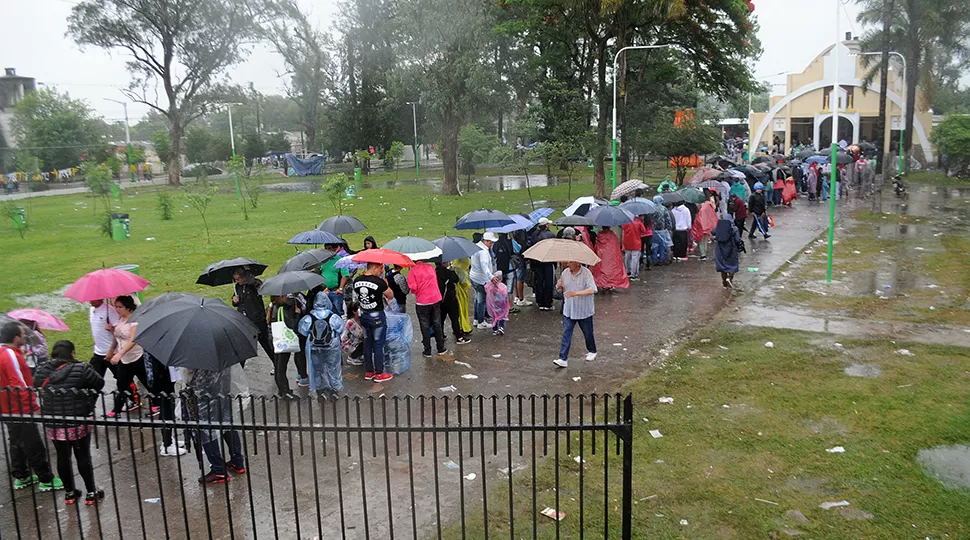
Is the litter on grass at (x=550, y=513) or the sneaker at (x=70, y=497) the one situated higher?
the sneaker at (x=70, y=497)

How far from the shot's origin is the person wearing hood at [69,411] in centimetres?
555

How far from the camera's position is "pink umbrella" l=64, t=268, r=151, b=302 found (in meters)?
7.44

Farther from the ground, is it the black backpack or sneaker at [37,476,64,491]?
the black backpack

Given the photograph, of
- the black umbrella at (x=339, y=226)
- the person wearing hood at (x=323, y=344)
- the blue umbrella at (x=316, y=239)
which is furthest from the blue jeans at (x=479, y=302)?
the person wearing hood at (x=323, y=344)

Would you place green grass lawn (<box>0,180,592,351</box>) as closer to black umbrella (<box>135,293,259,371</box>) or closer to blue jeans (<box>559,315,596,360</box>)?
black umbrella (<box>135,293,259,371</box>)

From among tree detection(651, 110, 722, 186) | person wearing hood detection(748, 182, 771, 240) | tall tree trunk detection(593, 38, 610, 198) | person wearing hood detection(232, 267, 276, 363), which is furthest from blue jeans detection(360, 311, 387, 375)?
tree detection(651, 110, 722, 186)

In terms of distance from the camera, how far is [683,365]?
30.2 feet

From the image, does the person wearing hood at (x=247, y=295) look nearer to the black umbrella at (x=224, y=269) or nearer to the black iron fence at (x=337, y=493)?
the black umbrella at (x=224, y=269)

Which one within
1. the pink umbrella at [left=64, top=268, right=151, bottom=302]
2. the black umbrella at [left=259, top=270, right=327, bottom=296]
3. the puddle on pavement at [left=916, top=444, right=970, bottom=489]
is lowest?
the puddle on pavement at [left=916, top=444, right=970, bottom=489]

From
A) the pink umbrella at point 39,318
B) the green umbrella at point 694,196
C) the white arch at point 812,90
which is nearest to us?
the pink umbrella at point 39,318

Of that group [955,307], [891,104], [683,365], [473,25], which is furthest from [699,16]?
[891,104]

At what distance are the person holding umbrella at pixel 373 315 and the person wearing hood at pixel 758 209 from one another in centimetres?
1188

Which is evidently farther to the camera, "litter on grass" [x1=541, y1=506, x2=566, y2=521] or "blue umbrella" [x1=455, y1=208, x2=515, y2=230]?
"blue umbrella" [x1=455, y1=208, x2=515, y2=230]

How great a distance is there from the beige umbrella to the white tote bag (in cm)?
279
